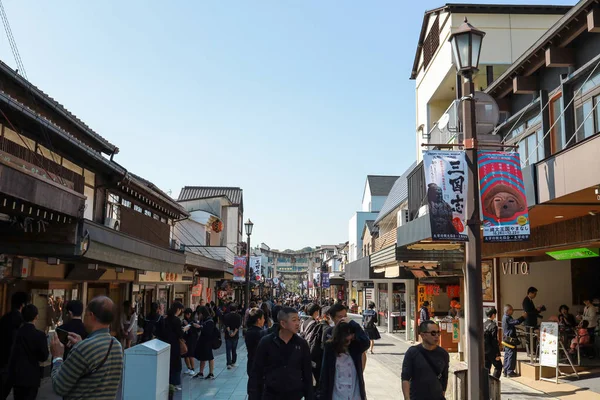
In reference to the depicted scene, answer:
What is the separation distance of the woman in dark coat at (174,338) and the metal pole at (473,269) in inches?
221

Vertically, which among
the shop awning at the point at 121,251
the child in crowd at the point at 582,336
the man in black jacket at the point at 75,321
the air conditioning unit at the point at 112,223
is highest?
the air conditioning unit at the point at 112,223

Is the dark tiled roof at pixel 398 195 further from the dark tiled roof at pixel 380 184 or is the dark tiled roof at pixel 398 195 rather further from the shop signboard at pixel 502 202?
the shop signboard at pixel 502 202

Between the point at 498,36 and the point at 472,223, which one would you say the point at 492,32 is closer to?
the point at 498,36

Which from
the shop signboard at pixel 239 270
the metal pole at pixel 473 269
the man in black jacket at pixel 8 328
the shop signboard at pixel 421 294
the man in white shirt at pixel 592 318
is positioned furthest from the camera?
the shop signboard at pixel 239 270

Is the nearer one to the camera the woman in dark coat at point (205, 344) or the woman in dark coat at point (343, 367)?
the woman in dark coat at point (343, 367)

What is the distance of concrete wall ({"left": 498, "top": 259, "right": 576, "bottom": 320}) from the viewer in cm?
1688

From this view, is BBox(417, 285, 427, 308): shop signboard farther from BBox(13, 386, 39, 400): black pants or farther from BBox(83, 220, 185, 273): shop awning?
BBox(13, 386, 39, 400): black pants

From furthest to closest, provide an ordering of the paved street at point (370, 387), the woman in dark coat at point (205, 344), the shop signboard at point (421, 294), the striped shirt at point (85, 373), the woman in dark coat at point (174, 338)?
the shop signboard at point (421, 294) → the woman in dark coat at point (205, 344) → the paved street at point (370, 387) → the woman in dark coat at point (174, 338) → the striped shirt at point (85, 373)

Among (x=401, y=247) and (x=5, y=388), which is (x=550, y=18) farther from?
(x=5, y=388)

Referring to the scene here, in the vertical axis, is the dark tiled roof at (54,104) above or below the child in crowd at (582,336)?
above

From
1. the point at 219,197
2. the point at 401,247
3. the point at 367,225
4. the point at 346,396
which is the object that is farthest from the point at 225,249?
the point at 346,396

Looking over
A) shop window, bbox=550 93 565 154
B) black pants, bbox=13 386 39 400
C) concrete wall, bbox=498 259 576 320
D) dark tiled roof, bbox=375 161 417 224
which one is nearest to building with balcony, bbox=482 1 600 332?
shop window, bbox=550 93 565 154

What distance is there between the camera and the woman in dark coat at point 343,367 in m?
5.88

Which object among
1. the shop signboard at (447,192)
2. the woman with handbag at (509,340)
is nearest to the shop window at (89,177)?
the shop signboard at (447,192)
